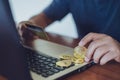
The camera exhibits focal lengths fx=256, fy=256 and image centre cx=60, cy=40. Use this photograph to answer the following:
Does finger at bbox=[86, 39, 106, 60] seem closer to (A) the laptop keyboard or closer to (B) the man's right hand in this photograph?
(A) the laptop keyboard

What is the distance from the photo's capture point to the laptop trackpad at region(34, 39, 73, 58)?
94 cm

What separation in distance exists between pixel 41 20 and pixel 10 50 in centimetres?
108

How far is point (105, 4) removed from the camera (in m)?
1.36

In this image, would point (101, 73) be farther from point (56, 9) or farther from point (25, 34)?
point (56, 9)

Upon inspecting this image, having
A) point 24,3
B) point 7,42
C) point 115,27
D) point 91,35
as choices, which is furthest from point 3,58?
point 24,3

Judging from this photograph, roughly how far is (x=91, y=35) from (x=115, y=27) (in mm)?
408

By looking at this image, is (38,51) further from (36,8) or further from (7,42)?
(36,8)

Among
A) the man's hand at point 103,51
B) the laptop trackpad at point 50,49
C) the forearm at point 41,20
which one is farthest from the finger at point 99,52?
the forearm at point 41,20

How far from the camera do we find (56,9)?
5.18 feet

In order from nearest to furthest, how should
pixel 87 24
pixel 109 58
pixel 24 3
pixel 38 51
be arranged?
pixel 109 58 → pixel 38 51 → pixel 87 24 → pixel 24 3

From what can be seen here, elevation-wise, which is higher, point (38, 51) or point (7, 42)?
point (7, 42)

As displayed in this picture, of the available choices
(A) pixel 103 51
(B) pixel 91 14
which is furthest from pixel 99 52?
(B) pixel 91 14

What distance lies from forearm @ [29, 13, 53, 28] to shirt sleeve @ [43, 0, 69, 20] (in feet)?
0.08

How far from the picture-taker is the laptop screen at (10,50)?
433 mm
